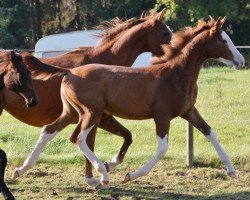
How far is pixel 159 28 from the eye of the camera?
866 cm

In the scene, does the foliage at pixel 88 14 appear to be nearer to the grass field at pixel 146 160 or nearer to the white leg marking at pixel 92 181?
the grass field at pixel 146 160

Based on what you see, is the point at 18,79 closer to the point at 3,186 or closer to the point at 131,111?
the point at 3,186

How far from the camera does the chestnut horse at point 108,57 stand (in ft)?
26.8

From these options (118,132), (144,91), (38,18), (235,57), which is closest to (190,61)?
(235,57)

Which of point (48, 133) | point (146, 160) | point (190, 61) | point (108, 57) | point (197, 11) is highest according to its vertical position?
point (190, 61)

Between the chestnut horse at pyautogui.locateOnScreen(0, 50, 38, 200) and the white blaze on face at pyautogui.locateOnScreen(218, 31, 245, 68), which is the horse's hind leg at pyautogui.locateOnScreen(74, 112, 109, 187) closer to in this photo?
the chestnut horse at pyautogui.locateOnScreen(0, 50, 38, 200)

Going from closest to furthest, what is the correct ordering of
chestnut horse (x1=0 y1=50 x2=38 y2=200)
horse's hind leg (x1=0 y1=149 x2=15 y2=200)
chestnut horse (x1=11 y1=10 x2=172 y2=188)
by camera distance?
horse's hind leg (x1=0 y1=149 x2=15 y2=200) → chestnut horse (x1=0 y1=50 x2=38 y2=200) → chestnut horse (x1=11 y1=10 x2=172 y2=188)

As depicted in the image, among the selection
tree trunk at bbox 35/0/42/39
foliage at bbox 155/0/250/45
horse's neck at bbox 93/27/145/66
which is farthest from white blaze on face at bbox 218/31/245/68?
tree trunk at bbox 35/0/42/39

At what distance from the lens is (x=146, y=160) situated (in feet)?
31.9

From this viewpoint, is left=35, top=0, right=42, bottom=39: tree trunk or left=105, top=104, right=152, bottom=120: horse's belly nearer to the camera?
left=105, top=104, right=152, bottom=120: horse's belly

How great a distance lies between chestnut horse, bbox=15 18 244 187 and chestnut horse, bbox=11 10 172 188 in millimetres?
452

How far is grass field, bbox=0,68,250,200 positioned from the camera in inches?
308

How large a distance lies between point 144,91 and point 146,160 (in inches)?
93.8

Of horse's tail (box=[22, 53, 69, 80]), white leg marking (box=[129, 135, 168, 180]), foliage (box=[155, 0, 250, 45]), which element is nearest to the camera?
white leg marking (box=[129, 135, 168, 180])
